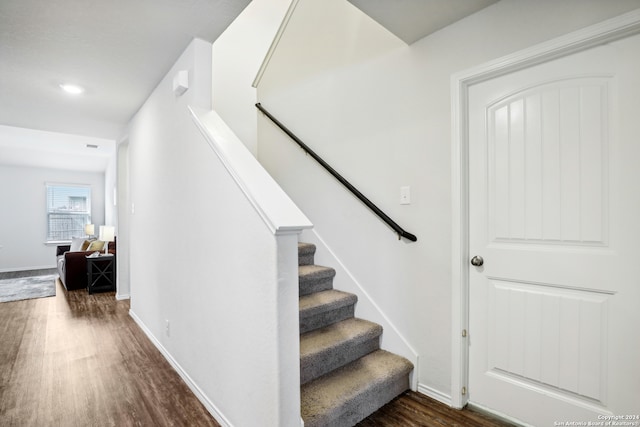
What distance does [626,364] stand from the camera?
4.58 feet

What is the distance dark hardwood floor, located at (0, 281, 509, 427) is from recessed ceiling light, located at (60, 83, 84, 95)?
2.28 meters

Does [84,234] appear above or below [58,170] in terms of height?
below

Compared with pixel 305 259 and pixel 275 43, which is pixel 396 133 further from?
pixel 275 43

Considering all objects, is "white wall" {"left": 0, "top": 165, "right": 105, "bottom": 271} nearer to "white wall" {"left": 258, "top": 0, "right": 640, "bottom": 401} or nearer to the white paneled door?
"white wall" {"left": 258, "top": 0, "right": 640, "bottom": 401}

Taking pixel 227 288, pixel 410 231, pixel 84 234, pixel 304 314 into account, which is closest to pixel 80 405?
pixel 227 288

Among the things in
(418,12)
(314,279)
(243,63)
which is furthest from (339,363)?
(243,63)

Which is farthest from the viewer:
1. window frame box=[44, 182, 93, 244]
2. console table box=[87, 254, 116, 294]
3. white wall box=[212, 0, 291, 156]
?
window frame box=[44, 182, 93, 244]

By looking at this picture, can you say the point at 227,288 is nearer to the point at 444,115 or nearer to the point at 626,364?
the point at 444,115

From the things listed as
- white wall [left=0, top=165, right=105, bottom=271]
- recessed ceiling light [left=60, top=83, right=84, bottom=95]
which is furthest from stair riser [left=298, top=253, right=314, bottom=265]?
white wall [left=0, top=165, right=105, bottom=271]

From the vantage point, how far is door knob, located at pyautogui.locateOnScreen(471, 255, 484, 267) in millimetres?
1805

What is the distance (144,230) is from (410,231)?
2.49 metres

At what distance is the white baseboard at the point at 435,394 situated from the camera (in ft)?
6.13

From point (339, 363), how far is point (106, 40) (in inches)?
101

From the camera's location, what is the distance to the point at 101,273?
498cm
